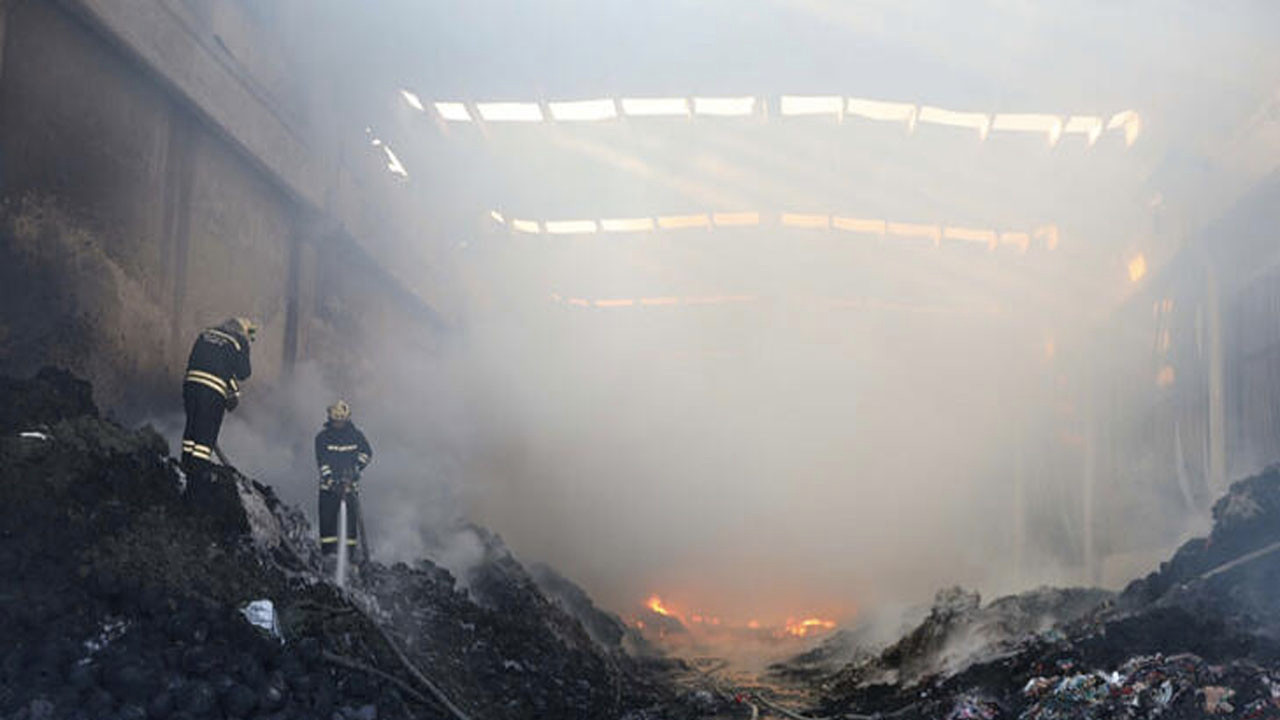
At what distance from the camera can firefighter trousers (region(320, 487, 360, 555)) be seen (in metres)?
8.26

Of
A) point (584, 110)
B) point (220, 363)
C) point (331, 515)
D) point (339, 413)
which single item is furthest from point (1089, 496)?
point (220, 363)

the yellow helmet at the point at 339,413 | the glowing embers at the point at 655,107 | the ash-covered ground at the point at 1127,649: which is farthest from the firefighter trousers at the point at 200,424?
the glowing embers at the point at 655,107

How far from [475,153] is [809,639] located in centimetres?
971

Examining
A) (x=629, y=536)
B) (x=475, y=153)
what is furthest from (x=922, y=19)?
(x=629, y=536)

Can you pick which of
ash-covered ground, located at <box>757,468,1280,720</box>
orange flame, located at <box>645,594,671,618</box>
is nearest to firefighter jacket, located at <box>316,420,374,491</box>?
ash-covered ground, located at <box>757,468,1280,720</box>

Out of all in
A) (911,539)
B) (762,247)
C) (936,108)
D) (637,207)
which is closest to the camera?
(936,108)

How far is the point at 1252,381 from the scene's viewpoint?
10.6m

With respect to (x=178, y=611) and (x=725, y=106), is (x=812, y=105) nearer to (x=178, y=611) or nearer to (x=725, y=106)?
(x=725, y=106)

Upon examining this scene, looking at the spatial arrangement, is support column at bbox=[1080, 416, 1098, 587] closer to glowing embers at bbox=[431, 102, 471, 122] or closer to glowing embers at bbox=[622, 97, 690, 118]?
glowing embers at bbox=[622, 97, 690, 118]

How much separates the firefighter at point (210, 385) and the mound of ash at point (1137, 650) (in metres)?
5.48

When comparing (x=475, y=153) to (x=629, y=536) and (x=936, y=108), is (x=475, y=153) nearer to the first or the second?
(x=936, y=108)

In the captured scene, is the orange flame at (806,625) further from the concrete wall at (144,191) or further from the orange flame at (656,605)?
the concrete wall at (144,191)

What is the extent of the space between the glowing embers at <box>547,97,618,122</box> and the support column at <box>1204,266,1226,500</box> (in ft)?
24.3

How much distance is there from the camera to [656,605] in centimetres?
1870
